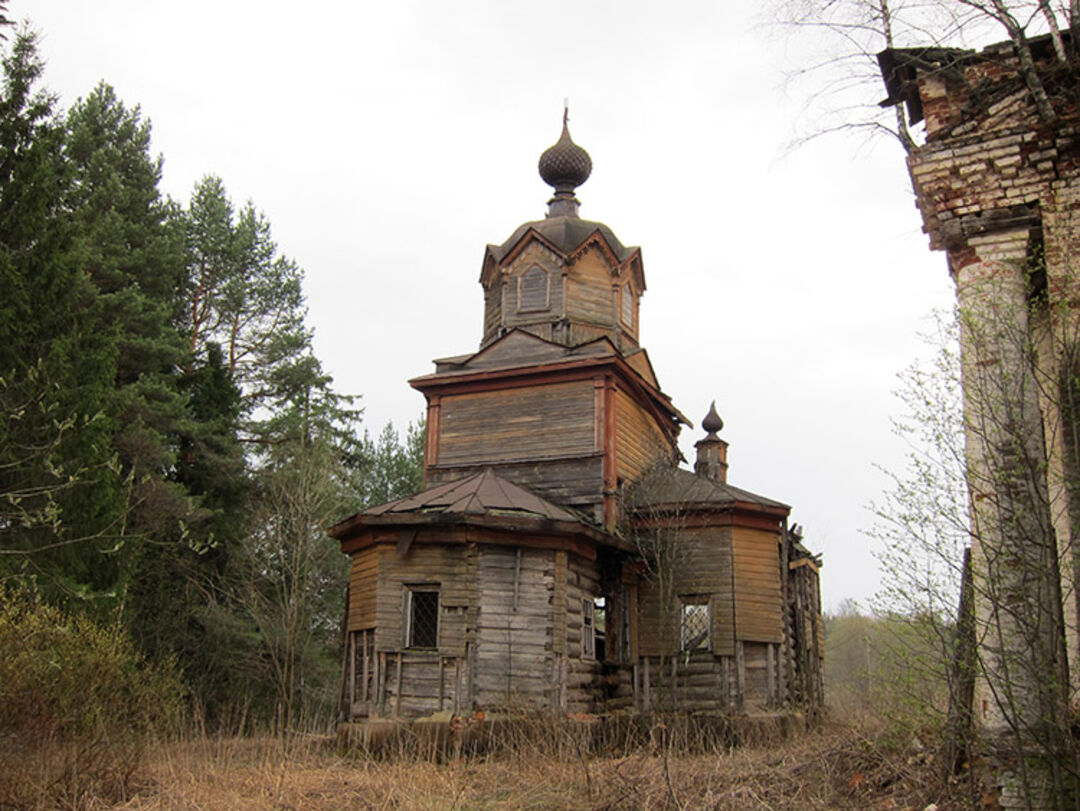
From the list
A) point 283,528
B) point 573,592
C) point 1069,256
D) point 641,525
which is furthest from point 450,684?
point 283,528

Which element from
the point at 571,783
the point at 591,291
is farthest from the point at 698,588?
the point at 571,783

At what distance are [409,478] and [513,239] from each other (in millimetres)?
18190

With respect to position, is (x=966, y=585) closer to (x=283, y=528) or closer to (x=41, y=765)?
(x=41, y=765)

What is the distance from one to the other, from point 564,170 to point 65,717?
18.3 metres

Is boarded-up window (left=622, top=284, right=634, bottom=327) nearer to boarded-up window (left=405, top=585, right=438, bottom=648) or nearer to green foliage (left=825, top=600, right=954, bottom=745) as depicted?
boarded-up window (left=405, top=585, right=438, bottom=648)

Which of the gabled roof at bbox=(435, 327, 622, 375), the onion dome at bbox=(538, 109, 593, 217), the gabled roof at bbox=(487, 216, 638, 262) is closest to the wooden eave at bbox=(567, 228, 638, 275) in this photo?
the gabled roof at bbox=(487, 216, 638, 262)

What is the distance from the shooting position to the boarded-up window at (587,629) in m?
17.2

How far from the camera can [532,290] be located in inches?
887

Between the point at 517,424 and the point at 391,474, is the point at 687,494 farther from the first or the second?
the point at 391,474

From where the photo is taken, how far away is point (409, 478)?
129 feet

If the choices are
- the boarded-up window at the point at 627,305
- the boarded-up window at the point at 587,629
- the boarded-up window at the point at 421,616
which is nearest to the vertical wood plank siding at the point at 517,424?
the boarded-up window at the point at 587,629

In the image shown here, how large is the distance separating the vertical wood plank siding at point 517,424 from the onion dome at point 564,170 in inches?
251

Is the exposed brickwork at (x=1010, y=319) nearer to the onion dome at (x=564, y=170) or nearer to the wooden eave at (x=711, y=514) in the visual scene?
the wooden eave at (x=711, y=514)

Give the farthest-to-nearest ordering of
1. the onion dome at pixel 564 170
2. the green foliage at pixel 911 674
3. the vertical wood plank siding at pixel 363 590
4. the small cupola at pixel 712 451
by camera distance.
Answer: the small cupola at pixel 712 451 < the onion dome at pixel 564 170 < the vertical wood plank siding at pixel 363 590 < the green foliage at pixel 911 674
